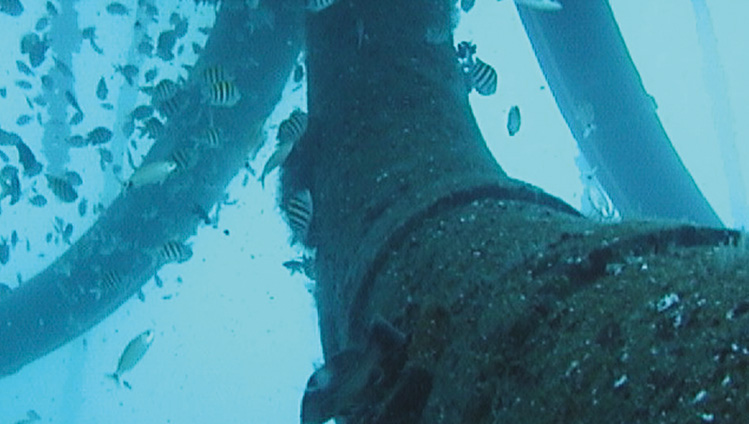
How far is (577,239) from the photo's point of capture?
2592 millimetres

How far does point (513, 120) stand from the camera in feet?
28.4

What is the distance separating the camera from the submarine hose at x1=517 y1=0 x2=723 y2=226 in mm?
9031

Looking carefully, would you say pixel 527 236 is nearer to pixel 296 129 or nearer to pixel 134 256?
pixel 296 129

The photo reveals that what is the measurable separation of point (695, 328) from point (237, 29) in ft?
31.4

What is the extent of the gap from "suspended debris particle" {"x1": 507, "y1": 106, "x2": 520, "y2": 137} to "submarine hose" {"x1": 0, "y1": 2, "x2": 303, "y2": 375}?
10.4 ft

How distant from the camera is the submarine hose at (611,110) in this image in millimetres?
9031

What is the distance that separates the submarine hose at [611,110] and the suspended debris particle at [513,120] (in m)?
0.98

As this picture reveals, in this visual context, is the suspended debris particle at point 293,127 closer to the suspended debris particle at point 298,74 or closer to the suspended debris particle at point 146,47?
the suspended debris particle at point 298,74

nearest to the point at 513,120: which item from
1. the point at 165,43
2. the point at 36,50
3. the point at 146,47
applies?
the point at 165,43

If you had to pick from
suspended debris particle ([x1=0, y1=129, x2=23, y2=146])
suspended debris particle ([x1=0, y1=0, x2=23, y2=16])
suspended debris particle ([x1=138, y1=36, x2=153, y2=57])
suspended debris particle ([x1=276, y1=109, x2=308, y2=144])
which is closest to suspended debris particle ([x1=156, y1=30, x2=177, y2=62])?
suspended debris particle ([x1=138, y1=36, x2=153, y2=57])

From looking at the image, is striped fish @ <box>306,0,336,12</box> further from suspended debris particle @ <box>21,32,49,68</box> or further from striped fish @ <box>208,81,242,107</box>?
suspended debris particle @ <box>21,32,49,68</box>

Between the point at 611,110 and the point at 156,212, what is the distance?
7.16m

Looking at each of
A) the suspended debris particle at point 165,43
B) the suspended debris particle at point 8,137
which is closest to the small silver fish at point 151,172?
the suspended debris particle at point 165,43

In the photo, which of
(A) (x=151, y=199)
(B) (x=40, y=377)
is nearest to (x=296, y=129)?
(A) (x=151, y=199)
